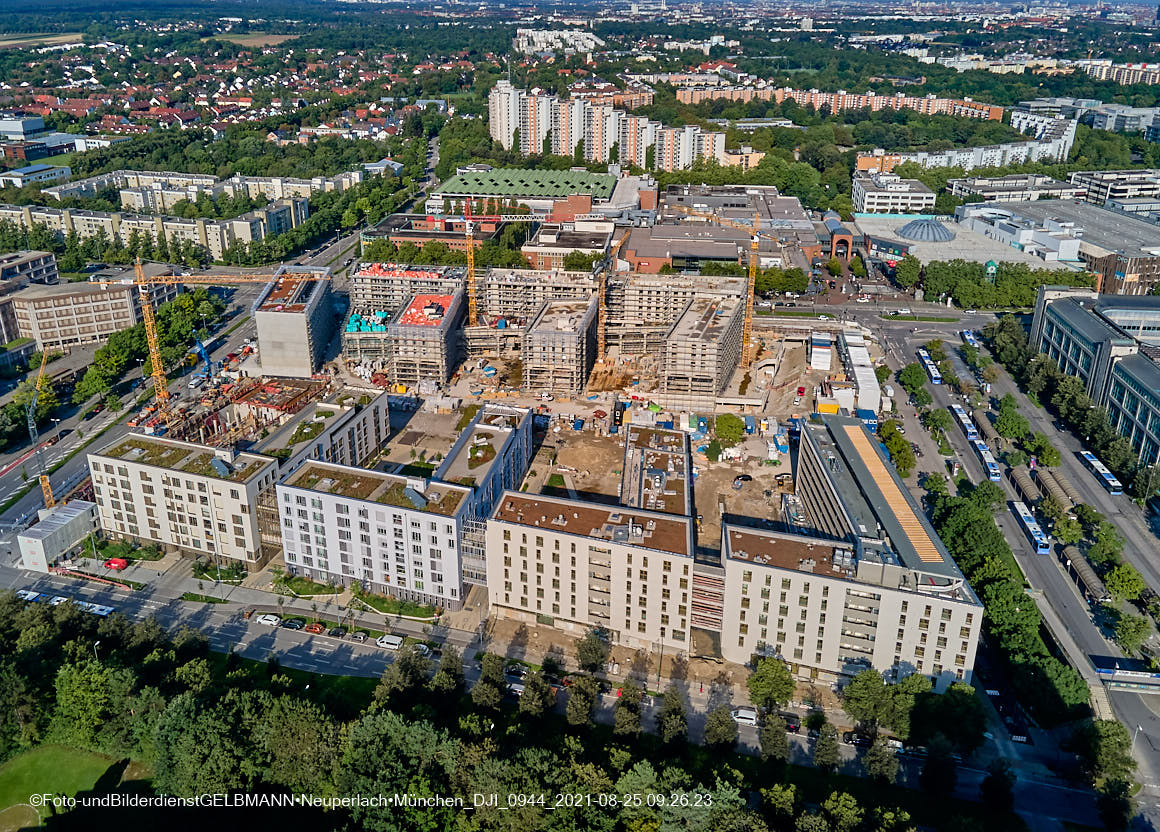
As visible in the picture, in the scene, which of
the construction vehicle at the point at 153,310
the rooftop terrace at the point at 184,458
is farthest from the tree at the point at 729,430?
the construction vehicle at the point at 153,310

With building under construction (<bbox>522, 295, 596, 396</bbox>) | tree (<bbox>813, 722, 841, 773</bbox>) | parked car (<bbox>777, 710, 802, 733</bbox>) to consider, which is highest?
building under construction (<bbox>522, 295, 596, 396</bbox>)

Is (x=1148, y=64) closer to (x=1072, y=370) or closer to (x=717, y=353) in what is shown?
(x=1072, y=370)

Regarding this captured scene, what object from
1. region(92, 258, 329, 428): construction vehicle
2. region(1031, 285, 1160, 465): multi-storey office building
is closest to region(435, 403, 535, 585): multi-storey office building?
region(92, 258, 329, 428): construction vehicle

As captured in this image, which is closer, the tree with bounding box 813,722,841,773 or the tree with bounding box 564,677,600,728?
the tree with bounding box 813,722,841,773

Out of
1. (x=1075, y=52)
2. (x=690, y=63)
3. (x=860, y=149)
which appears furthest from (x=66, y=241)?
(x=1075, y=52)

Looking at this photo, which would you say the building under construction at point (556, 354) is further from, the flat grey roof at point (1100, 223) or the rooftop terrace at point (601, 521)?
the flat grey roof at point (1100, 223)

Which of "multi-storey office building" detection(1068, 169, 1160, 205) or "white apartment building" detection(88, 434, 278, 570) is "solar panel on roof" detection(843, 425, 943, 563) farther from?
"multi-storey office building" detection(1068, 169, 1160, 205)

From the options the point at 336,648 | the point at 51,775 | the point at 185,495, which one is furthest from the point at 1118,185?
the point at 51,775
